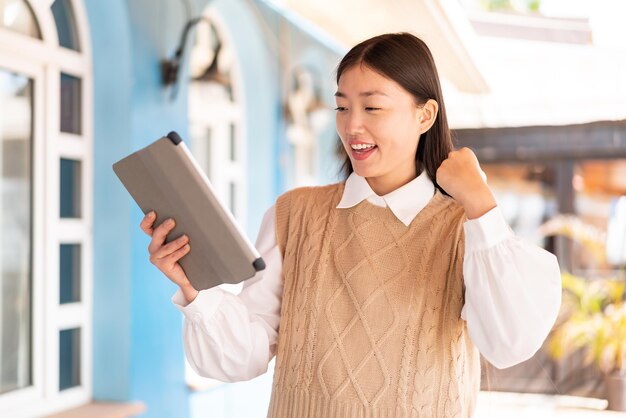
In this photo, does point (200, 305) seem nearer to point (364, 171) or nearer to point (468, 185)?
point (364, 171)

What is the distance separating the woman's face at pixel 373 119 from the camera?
1.23 m

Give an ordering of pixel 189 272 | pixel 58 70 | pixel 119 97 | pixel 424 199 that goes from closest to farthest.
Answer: pixel 189 272 → pixel 424 199 → pixel 58 70 → pixel 119 97

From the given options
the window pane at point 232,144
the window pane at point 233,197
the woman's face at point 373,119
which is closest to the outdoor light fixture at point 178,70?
the window pane at point 232,144

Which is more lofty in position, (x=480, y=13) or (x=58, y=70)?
(x=480, y=13)

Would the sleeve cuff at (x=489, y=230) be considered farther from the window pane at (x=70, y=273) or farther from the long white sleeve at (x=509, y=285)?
the window pane at (x=70, y=273)

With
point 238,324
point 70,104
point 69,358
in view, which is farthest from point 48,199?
point 238,324

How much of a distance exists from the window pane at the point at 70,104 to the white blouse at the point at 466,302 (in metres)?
1.70

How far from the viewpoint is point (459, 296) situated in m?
1.22

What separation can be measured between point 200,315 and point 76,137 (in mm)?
1823

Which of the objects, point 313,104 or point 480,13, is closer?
point 480,13

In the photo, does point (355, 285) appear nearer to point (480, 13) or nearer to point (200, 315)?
point (200, 315)

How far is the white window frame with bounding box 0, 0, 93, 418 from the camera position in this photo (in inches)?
103

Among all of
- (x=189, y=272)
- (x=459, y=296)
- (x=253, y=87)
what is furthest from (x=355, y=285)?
(x=253, y=87)

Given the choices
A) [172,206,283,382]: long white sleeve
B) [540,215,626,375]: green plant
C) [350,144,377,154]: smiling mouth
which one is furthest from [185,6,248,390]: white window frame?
[350,144,377,154]: smiling mouth
